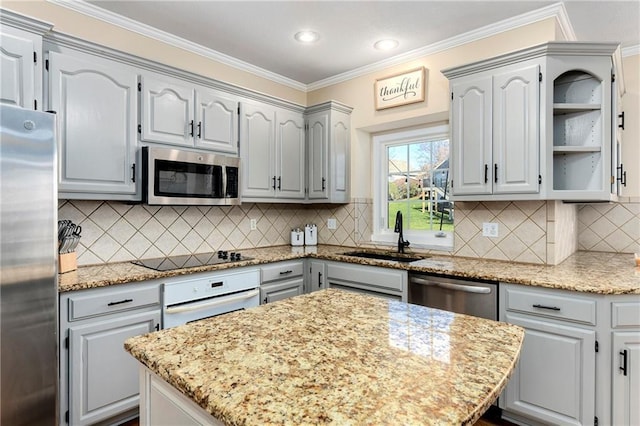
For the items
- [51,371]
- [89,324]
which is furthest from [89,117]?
[51,371]

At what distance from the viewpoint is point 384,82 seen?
3252mm

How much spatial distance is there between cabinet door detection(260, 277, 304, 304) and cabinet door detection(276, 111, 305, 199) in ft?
2.65

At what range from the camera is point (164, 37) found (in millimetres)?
2758

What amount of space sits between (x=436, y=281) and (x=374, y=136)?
5.89ft

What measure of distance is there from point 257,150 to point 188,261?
1102 mm

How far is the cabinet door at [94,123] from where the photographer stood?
205cm

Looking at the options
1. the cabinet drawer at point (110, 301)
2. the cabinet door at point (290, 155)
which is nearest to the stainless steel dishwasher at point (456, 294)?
the cabinet door at point (290, 155)

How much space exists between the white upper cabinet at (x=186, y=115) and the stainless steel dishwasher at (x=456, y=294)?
69.4 inches

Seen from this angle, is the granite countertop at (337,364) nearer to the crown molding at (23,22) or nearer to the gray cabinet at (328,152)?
the crown molding at (23,22)

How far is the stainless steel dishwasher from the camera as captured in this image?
2.13m

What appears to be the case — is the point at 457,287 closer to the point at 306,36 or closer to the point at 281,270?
the point at 281,270

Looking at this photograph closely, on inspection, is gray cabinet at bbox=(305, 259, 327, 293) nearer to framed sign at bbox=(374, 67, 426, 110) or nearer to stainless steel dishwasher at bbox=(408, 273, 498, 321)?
stainless steel dishwasher at bbox=(408, 273, 498, 321)

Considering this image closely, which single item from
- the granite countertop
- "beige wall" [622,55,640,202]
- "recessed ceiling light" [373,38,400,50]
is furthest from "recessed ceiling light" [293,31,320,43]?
"beige wall" [622,55,640,202]

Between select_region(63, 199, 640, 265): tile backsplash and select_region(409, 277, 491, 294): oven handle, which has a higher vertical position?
select_region(63, 199, 640, 265): tile backsplash
